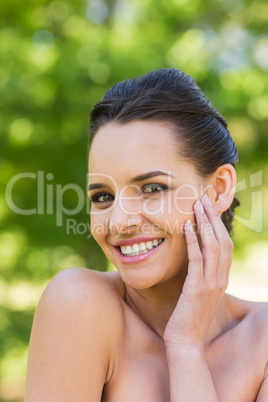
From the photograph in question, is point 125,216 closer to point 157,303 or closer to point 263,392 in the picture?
point 157,303

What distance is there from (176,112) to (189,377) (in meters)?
1.12

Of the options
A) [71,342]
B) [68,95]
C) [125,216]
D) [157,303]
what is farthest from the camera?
[68,95]

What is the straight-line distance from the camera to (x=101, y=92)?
5617mm

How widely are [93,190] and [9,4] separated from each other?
15.4 feet

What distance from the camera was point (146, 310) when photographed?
2.35 metres

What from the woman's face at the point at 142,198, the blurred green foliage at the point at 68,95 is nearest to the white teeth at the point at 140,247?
the woman's face at the point at 142,198

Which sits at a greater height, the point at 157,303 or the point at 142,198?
the point at 142,198

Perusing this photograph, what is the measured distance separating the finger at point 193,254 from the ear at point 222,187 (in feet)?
0.95

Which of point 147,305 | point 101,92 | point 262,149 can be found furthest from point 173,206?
point 262,149

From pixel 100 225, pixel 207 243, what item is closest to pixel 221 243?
pixel 207 243

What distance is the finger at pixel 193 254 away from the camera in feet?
6.89

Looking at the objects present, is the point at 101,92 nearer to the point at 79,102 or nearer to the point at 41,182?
the point at 79,102

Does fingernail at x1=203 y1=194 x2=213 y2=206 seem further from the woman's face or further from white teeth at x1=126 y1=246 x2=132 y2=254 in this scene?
white teeth at x1=126 y1=246 x2=132 y2=254

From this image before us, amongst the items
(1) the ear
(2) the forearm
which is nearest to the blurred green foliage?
(1) the ear
